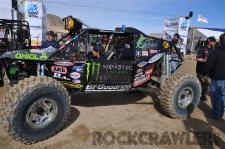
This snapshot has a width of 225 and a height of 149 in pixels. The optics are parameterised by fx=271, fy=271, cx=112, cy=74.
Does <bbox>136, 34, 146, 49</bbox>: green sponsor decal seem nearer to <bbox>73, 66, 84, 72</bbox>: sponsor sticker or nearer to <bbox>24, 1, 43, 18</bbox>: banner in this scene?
<bbox>73, 66, 84, 72</bbox>: sponsor sticker

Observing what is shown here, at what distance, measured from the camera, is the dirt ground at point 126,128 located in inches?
168

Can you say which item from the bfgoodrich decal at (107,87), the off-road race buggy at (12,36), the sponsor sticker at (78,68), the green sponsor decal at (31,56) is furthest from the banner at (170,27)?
the green sponsor decal at (31,56)

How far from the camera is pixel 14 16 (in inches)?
567

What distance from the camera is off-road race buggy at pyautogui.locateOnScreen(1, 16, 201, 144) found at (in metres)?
3.99

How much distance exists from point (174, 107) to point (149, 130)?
3.11 ft

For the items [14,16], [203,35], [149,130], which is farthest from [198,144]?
[203,35]

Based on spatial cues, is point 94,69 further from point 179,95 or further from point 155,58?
point 179,95

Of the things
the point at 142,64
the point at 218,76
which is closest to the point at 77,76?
the point at 142,64

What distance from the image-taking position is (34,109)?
412 centimetres

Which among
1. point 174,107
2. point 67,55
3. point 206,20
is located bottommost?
point 174,107

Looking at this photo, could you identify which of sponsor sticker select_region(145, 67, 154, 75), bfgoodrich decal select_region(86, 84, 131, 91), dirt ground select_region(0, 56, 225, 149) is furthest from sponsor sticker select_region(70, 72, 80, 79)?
sponsor sticker select_region(145, 67, 154, 75)

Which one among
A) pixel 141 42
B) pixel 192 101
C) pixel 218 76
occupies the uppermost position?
pixel 141 42

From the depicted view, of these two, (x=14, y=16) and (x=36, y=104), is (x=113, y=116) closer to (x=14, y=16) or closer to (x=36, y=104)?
(x=36, y=104)

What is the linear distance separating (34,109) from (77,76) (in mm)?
1002
